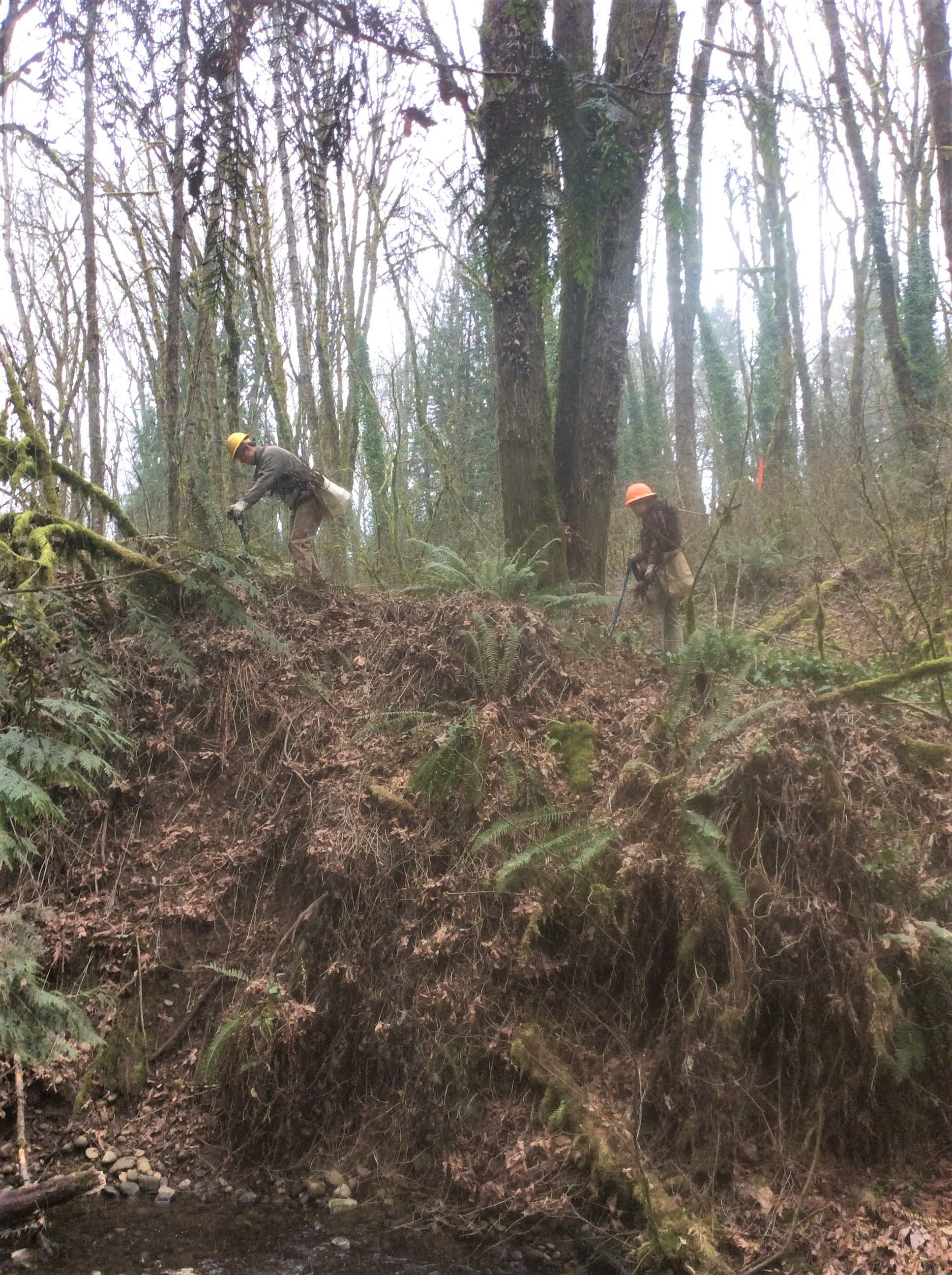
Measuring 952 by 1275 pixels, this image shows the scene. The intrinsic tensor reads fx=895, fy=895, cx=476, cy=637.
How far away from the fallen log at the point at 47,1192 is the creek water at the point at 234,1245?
81 millimetres

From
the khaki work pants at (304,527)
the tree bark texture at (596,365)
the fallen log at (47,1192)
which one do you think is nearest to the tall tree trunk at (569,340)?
the tree bark texture at (596,365)

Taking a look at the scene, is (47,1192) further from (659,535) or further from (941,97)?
(941,97)

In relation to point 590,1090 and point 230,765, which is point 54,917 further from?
point 590,1090

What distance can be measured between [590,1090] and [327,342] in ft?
38.8

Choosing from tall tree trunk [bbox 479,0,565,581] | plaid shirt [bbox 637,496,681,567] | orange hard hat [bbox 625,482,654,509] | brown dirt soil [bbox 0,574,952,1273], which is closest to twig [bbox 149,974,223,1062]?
brown dirt soil [bbox 0,574,952,1273]

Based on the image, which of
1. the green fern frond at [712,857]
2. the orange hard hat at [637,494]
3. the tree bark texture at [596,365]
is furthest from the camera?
the orange hard hat at [637,494]

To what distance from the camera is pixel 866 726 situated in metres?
5.01

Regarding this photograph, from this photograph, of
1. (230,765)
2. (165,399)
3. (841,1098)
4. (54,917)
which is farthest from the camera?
(165,399)

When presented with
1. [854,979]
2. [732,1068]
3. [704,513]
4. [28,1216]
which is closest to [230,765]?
[28,1216]

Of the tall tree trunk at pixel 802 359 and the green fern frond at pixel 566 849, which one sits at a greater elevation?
the tall tree trunk at pixel 802 359

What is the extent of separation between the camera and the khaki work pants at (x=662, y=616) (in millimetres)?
7898

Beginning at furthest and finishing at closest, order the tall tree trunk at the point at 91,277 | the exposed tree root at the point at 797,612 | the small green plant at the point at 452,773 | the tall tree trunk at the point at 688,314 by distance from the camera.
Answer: the tall tree trunk at the point at 688,314 → the tall tree trunk at the point at 91,277 → the exposed tree root at the point at 797,612 → the small green plant at the point at 452,773

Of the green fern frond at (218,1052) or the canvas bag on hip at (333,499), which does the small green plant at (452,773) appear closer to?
the green fern frond at (218,1052)

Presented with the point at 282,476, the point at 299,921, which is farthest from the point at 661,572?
the point at 299,921
